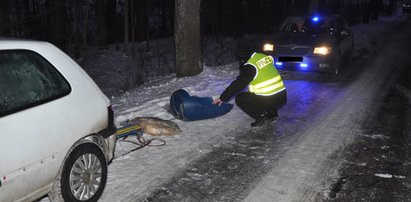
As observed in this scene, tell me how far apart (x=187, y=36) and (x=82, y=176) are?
680cm

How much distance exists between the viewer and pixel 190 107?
6.92m

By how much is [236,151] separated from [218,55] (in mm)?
14893

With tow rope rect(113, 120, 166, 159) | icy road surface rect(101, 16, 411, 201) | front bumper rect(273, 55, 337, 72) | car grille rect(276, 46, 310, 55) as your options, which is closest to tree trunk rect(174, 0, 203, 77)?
icy road surface rect(101, 16, 411, 201)

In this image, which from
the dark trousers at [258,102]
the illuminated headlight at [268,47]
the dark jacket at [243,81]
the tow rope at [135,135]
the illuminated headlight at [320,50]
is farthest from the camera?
the illuminated headlight at [268,47]

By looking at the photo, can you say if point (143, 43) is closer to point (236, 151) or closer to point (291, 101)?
point (291, 101)

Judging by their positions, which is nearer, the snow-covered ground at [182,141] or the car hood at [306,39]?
the snow-covered ground at [182,141]

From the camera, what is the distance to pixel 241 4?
85.9 ft

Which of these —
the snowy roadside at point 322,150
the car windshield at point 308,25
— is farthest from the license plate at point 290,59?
the snowy roadside at point 322,150

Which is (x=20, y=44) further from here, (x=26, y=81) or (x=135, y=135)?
(x=135, y=135)

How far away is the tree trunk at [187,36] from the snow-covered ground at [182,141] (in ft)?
1.08

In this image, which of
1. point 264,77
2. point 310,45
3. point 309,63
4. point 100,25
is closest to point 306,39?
point 310,45

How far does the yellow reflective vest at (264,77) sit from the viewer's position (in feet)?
21.1

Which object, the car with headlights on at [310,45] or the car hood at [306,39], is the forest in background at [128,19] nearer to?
the car with headlights on at [310,45]

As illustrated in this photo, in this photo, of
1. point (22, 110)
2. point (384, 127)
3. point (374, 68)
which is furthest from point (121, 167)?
point (374, 68)
